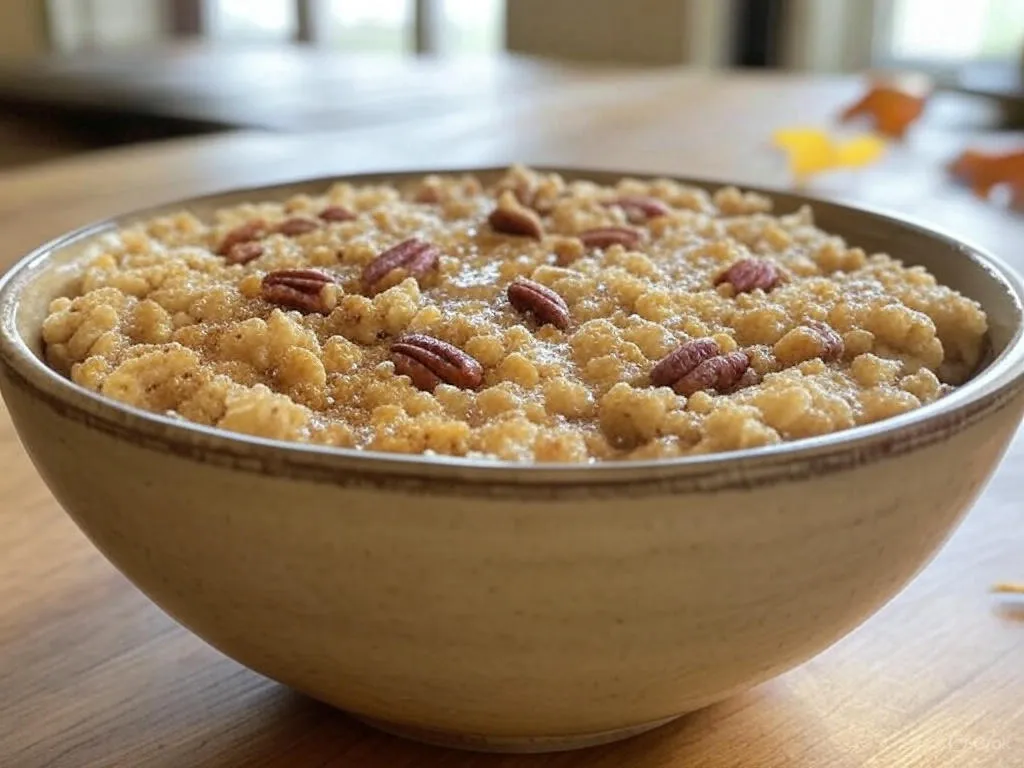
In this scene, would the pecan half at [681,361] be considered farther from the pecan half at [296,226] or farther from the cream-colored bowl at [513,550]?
the pecan half at [296,226]

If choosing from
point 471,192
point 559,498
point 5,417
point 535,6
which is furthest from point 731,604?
point 535,6

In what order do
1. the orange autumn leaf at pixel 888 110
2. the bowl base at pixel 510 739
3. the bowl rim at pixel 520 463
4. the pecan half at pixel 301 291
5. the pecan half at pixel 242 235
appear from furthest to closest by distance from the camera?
the orange autumn leaf at pixel 888 110
the pecan half at pixel 242 235
the pecan half at pixel 301 291
the bowl base at pixel 510 739
the bowl rim at pixel 520 463

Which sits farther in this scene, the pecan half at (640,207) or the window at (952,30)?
the window at (952,30)

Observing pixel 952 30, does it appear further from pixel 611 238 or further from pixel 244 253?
pixel 244 253

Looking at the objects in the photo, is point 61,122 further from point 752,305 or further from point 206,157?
point 752,305

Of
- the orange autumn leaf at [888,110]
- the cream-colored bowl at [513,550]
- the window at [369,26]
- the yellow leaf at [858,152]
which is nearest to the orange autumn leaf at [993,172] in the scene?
the yellow leaf at [858,152]
